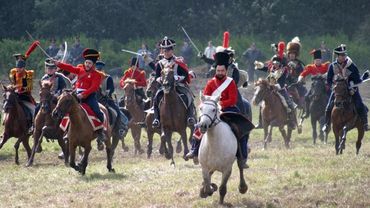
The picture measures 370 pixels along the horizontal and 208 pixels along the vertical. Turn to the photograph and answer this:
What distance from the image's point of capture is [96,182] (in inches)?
722

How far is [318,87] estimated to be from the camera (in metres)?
29.1

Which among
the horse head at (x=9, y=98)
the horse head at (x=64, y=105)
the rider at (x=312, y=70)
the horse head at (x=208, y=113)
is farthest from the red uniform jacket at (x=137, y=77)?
the horse head at (x=208, y=113)

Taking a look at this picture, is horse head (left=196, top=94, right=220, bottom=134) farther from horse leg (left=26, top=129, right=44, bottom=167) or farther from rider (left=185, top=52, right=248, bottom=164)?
horse leg (left=26, top=129, right=44, bottom=167)

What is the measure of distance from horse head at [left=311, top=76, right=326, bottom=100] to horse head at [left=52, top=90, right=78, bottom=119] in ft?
38.2

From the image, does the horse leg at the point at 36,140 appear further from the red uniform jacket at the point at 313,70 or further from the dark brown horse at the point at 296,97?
the dark brown horse at the point at 296,97

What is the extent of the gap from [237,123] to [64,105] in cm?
409

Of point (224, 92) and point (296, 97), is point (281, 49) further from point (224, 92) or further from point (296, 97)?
point (224, 92)

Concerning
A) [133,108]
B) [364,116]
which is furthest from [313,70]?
[364,116]

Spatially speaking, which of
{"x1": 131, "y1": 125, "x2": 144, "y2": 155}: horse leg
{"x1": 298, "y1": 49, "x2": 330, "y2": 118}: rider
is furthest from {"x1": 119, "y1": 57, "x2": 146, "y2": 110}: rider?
{"x1": 298, "y1": 49, "x2": 330, "y2": 118}: rider

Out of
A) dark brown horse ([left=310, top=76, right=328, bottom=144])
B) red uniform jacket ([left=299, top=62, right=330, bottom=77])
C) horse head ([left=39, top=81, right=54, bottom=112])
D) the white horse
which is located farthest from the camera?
red uniform jacket ([left=299, top=62, right=330, bottom=77])

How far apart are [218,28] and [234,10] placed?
58.3 inches

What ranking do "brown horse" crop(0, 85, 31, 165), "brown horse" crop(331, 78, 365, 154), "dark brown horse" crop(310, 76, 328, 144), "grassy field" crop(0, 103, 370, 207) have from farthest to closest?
1. "dark brown horse" crop(310, 76, 328, 144)
2. "brown horse" crop(0, 85, 31, 165)
3. "brown horse" crop(331, 78, 365, 154)
4. "grassy field" crop(0, 103, 370, 207)

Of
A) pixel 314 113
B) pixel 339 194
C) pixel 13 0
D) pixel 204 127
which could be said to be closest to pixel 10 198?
pixel 204 127

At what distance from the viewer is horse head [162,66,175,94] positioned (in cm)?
2117
